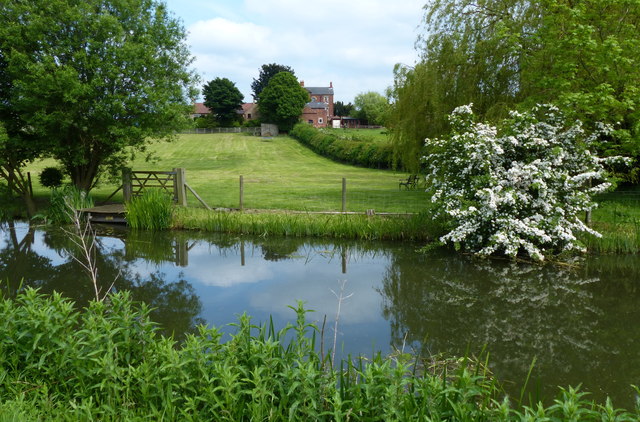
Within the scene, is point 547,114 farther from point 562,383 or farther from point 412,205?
point 562,383

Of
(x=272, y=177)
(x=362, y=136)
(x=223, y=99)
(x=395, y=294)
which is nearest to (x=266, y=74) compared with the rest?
(x=223, y=99)

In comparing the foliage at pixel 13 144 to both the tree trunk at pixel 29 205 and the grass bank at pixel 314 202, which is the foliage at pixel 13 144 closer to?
the tree trunk at pixel 29 205

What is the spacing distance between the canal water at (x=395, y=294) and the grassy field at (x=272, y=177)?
4985mm

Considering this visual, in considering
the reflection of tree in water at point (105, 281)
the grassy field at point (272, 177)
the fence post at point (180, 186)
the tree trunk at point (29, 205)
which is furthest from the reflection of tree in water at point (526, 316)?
the tree trunk at point (29, 205)

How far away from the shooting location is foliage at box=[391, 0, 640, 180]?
11383mm

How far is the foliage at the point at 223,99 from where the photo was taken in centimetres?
7319

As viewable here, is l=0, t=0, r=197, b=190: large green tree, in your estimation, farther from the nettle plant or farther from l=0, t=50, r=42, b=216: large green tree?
the nettle plant

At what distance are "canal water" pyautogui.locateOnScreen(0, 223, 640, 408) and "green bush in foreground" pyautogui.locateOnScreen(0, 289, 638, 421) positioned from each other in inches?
34.0

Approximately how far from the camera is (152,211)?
48.5 feet

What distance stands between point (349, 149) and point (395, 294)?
3333 cm

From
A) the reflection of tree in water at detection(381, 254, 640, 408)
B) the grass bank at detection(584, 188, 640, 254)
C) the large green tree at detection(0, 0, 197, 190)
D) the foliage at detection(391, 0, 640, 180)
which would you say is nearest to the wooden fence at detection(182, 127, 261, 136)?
the foliage at detection(391, 0, 640, 180)

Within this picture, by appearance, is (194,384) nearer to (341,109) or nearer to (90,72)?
(90,72)

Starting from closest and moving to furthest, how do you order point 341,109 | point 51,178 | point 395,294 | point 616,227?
point 395,294 → point 616,227 → point 51,178 → point 341,109

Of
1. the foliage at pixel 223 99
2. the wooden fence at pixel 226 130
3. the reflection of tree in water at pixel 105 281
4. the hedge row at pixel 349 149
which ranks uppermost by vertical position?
the foliage at pixel 223 99
